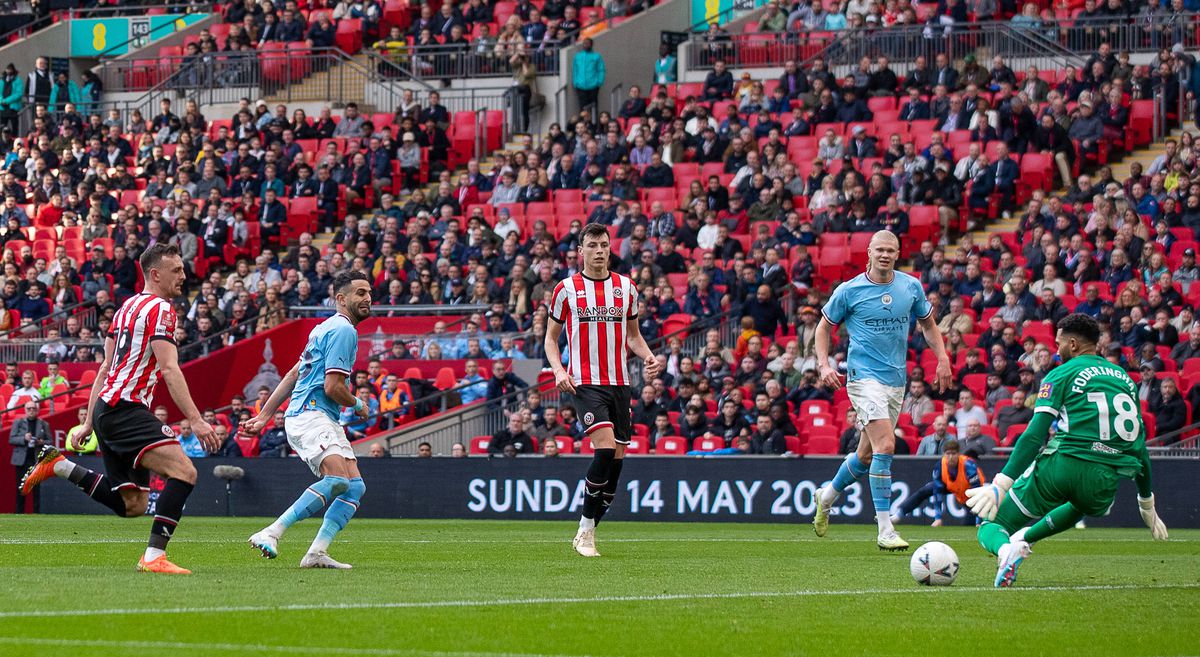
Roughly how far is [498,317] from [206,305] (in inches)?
225

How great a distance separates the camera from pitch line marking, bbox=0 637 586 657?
6.87 meters

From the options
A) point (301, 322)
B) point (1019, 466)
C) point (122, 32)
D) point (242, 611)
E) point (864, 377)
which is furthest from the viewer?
point (122, 32)

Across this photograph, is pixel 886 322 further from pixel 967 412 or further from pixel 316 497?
pixel 967 412

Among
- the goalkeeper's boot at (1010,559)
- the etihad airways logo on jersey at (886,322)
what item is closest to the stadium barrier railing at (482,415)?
the etihad airways logo on jersey at (886,322)

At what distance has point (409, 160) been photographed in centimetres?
3466

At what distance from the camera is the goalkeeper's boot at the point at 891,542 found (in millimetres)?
13562

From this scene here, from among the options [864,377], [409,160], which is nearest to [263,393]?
[409,160]

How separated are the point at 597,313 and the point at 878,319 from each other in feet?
7.05

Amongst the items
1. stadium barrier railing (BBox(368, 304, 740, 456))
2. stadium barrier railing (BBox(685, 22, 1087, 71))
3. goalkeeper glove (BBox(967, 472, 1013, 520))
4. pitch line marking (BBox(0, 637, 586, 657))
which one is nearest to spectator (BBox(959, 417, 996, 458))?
stadium barrier railing (BBox(368, 304, 740, 456))

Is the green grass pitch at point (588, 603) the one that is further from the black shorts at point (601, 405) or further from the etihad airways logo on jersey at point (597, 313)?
the etihad airways logo on jersey at point (597, 313)

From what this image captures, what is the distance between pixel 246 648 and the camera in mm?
7020

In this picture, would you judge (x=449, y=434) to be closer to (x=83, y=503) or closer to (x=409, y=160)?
(x=83, y=503)

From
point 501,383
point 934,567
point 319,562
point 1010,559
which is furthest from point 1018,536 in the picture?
point 501,383

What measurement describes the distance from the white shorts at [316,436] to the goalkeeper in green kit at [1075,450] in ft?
13.0
